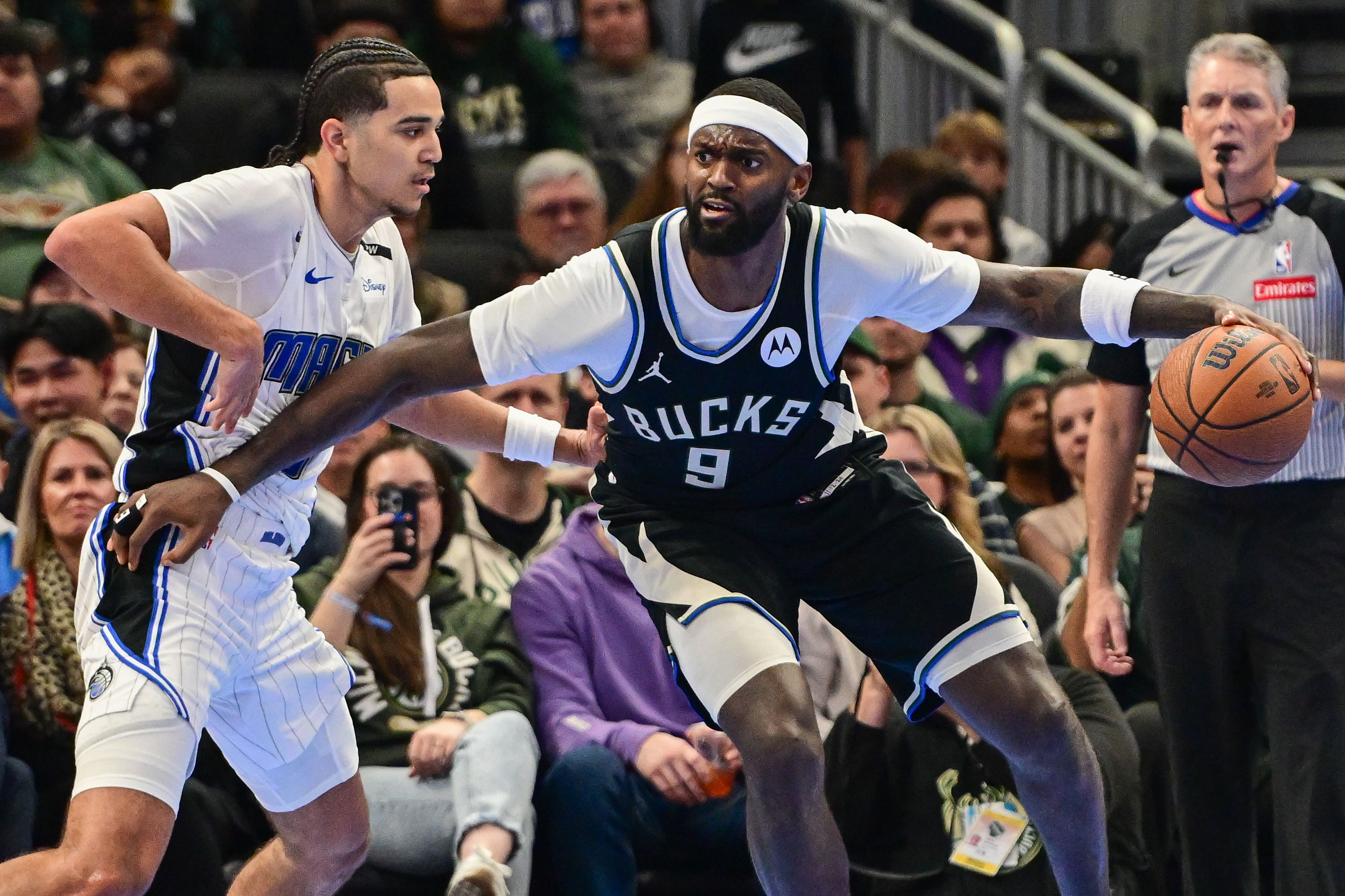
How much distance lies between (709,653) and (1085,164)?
5.74 metres

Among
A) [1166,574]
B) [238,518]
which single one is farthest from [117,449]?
[1166,574]

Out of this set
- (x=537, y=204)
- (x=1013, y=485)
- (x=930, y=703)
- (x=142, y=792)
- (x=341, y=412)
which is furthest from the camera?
(x=537, y=204)

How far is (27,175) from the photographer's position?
7285 millimetres

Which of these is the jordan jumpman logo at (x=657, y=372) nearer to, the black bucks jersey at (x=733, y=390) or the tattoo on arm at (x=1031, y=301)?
the black bucks jersey at (x=733, y=390)

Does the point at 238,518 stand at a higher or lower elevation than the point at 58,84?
lower

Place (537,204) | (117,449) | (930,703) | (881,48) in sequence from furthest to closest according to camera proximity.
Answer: (881,48), (537,204), (117,449), (930,703)

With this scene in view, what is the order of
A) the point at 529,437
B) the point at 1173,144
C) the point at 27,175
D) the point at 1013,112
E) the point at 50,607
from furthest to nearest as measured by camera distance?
the point at 1013,112, the point at 1173,144, the point at 27,175, the point at 50,607, the point at 529,437

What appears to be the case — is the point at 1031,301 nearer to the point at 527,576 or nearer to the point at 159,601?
the point at 159,601

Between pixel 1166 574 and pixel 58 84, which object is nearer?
pixel 1166 574

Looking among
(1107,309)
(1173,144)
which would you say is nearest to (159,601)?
(1107,309)

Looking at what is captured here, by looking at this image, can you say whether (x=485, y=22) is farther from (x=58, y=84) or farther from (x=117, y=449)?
(x=117, y=449)

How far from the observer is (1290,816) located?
4.62 meters

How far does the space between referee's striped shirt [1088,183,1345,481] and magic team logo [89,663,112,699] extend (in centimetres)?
275

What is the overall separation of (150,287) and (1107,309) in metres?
2.20
